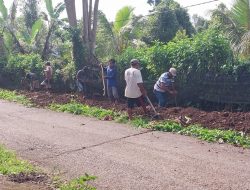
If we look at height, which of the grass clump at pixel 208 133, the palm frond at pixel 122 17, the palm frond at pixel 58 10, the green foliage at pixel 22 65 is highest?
the palm frond at pixel 58 10

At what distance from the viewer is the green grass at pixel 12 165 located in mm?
6783

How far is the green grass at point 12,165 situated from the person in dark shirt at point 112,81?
263 inches

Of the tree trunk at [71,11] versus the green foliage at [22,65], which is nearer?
the tree trunk at [71,11]

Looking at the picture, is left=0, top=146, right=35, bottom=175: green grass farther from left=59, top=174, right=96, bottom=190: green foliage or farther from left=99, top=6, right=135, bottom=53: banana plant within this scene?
left=99, top=6, right=135, bottom=53: banana plant

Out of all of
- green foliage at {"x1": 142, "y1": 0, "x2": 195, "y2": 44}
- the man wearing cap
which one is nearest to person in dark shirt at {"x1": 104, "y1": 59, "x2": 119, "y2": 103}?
the man wearing cap

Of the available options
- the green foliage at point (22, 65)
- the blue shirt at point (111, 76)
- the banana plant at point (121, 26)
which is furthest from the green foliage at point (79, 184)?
the banana plant at point (121, 26)

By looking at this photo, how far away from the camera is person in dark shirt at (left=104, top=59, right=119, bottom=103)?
46.6ft

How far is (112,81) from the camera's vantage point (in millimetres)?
14359

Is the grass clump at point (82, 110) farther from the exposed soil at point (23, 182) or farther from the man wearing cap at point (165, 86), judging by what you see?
the exposed soil at point (23, 182)

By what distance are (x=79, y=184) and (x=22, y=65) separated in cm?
1528

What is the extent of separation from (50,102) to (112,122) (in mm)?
4587

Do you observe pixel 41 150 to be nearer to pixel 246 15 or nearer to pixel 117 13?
pixel 246 15

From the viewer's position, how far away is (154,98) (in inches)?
538

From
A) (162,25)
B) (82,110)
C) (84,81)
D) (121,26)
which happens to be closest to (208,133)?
(82,110)
